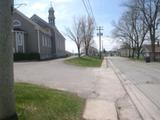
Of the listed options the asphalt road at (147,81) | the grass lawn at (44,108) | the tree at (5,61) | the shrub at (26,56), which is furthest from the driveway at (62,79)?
the shrub at (26,56)

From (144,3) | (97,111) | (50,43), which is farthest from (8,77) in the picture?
(50,43)

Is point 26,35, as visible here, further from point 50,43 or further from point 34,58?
point 50,43

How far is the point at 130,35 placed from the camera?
85.8 meters

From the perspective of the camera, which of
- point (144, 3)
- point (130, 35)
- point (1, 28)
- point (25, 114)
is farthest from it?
point (130, 35)

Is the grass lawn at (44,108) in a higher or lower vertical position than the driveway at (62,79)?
higher

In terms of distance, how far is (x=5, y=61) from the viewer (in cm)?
549

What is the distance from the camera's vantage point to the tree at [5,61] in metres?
5.49

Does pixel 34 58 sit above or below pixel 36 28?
below

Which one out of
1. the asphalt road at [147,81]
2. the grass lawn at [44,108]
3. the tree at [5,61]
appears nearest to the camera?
the tree at [5,61]

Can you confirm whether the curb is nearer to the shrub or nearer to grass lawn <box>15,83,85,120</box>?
grass lawn <box>15,83,85,120</box>

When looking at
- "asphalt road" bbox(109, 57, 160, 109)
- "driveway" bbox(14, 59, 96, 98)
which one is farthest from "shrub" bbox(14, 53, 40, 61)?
"driveway" bbox(14, 59, 96, 98)

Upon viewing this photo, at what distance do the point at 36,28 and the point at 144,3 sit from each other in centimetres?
2225

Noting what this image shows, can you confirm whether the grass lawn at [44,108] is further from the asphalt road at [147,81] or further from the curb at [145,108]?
the asphalt road at [147,81]

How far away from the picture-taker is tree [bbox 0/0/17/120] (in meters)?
5.49
